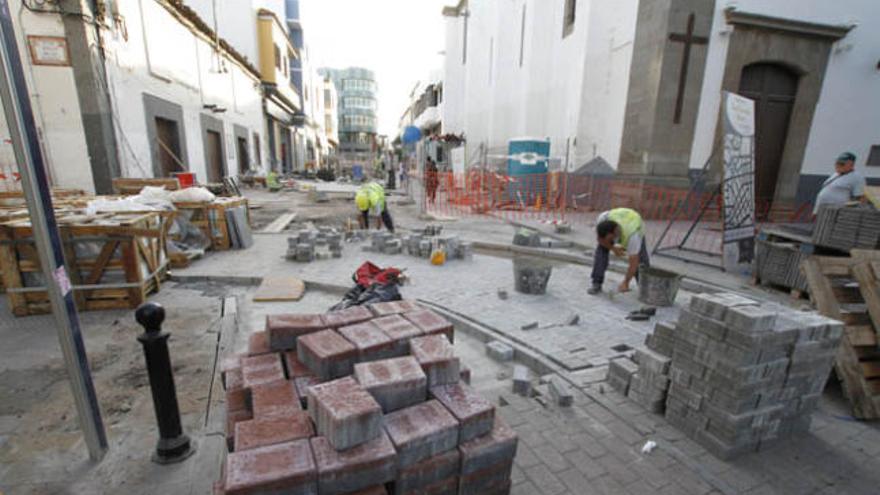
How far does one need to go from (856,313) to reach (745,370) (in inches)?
68.5

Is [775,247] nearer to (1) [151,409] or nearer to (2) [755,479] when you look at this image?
(2) [755,479]

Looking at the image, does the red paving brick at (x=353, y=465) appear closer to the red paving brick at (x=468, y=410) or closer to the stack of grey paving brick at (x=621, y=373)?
the red paving brick at (x=468, y=410)

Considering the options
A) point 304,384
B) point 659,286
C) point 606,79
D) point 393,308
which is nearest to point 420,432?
point 304,384

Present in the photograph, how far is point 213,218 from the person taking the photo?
7.52 m

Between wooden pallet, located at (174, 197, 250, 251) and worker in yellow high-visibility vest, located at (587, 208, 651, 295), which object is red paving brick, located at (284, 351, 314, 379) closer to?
worker in yellow high-visibility vest, located at (587, 208, 651, 295)

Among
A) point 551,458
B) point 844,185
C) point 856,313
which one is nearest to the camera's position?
point 551,458

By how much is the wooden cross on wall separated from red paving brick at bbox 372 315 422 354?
1064 cm

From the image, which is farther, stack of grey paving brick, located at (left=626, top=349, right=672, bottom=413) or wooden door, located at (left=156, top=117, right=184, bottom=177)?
wooden door, located at (left=156, top=117, right=184, bottom=177)

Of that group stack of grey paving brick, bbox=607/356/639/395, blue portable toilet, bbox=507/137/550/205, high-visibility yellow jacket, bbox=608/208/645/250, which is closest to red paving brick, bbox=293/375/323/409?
stack of grey paving brick, bbox=607/356/639/395

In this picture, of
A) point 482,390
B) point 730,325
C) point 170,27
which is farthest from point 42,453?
point 170,27

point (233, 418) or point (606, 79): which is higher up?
point (606, 79)

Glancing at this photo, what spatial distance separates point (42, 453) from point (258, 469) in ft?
6.39

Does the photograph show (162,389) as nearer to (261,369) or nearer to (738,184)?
(261,369)

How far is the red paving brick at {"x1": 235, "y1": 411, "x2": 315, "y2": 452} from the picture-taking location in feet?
5.88
